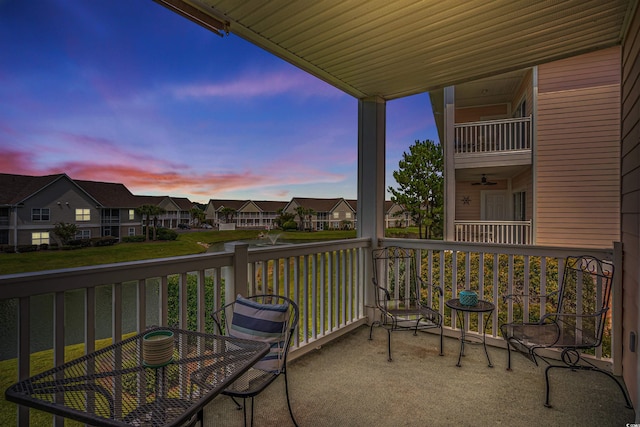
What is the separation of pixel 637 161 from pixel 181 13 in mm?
3082

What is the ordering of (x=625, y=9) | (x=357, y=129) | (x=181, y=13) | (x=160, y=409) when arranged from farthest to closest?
1. (x=357, y=129)
2. (x=625, y=9)
3. (x=181, y=13)
4. (x=160, y=409)

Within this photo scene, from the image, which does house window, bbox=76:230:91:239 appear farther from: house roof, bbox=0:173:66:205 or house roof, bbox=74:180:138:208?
house roof, bbox=0:173:66:205

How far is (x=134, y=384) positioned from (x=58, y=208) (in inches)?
35.7

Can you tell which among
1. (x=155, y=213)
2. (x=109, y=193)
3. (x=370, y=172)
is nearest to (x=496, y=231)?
(x=370, y=172)

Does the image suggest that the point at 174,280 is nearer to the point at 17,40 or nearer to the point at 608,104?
the point at 17,40

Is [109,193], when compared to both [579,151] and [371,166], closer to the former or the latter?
[371,166]

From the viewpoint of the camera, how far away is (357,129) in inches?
153

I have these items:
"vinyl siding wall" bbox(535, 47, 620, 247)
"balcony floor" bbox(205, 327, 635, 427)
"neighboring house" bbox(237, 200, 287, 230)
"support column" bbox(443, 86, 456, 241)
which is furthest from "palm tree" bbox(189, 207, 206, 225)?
"vinyl siding wall" bbox(535, 47, 620, 247)

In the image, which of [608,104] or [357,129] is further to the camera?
[608,104]

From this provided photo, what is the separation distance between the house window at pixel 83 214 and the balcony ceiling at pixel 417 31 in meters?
1.33

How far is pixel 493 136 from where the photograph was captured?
705cm

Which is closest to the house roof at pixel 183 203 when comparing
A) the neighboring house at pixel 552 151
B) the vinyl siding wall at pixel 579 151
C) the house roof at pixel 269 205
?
the house roof at pixel 269 205

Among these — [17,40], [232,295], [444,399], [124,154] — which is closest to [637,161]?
[444,399]

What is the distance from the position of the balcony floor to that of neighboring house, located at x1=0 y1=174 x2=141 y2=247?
138 centimetres
